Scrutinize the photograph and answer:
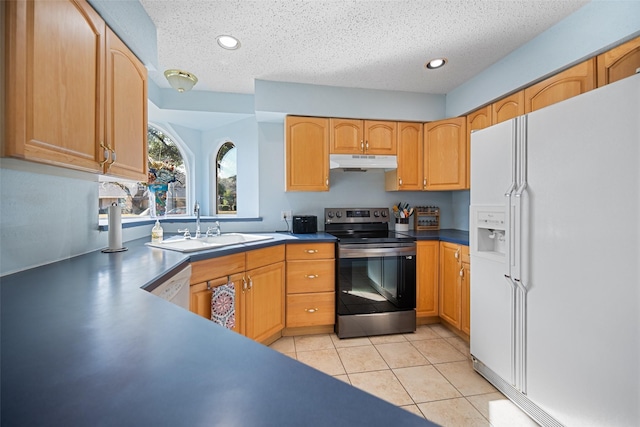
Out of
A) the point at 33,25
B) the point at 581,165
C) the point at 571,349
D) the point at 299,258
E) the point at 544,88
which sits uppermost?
the point at 544,88

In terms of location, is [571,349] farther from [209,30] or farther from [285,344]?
[209,30]

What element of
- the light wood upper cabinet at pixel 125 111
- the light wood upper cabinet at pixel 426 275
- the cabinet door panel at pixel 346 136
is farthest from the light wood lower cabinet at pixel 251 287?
the light wood upper cabinet at pixel 426 275

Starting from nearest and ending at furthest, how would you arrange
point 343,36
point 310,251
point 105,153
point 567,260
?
point 105,153
point 567,260
point 343,36
point 310,251

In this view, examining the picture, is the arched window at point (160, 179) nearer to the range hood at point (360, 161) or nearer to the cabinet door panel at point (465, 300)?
the range hood at point (360, 161)

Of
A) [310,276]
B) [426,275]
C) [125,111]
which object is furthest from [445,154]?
[125,111]

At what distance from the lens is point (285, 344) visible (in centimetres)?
242

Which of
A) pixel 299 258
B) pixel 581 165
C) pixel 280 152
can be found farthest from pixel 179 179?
pixel 581 165

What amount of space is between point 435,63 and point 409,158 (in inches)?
35.9

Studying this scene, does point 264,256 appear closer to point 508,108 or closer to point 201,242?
point 201,242

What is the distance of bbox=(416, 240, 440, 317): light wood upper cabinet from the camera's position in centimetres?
269

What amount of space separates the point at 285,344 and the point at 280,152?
190cm

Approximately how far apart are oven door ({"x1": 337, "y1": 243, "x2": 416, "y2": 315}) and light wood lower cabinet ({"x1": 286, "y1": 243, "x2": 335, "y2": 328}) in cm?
10

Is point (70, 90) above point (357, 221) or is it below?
above

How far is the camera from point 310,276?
2531 millimetres
